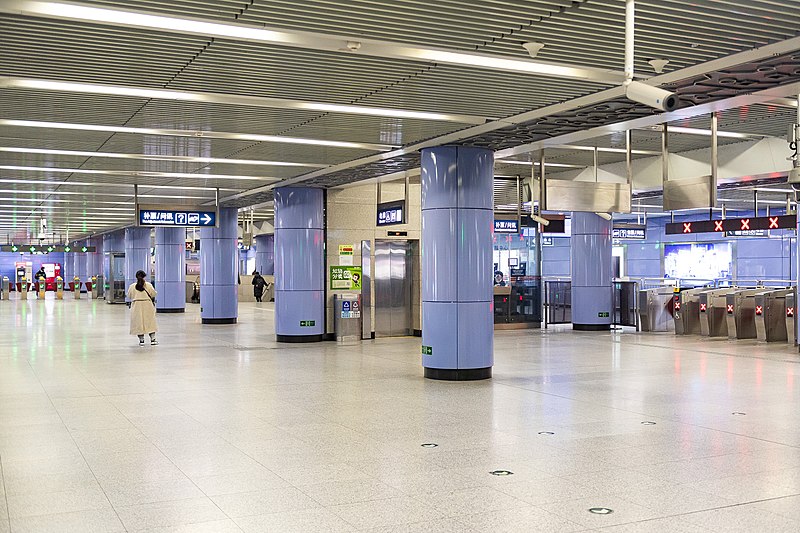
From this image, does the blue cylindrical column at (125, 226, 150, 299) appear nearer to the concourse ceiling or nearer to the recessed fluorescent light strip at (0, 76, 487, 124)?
the concourse ceiling

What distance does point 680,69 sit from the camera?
27.0 ft

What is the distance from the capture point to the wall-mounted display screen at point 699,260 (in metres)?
34.6

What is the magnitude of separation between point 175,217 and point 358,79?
1266 cm

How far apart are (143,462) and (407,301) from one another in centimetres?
1431

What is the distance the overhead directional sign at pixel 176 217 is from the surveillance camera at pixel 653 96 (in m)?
15.7

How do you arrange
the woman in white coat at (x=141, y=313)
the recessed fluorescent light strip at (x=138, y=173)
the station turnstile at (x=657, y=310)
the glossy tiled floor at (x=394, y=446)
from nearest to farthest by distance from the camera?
the glossy tiled floor at (x=394, y=446) < the recessed fluorescent light strip at (x=138, y=173) < the woman in white coat at (x=141, y=313) < the station turnstile at (x=657, y=310)

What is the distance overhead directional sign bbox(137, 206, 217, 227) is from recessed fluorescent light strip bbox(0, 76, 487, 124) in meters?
10.6

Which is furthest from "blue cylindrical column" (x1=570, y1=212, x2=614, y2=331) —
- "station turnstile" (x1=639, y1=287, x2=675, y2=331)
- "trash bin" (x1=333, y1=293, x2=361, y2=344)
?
"trash bin" (x1=333, y1=293, x2=361, y2=344)

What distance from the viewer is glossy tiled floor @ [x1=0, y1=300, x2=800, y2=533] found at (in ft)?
18.8

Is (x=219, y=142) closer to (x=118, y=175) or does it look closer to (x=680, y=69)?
(x=118, y=175)

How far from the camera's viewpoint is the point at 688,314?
21625 mm

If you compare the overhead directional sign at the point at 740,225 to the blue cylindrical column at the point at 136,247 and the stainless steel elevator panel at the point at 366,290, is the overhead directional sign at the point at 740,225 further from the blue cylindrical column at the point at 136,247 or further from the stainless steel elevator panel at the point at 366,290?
the blue cylindrical column at the point at 136,247

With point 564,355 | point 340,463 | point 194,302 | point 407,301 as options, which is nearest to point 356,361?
point 564,355

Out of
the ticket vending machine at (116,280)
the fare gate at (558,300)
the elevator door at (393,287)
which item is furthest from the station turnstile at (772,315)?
the ticket vending machine at (116,280)
